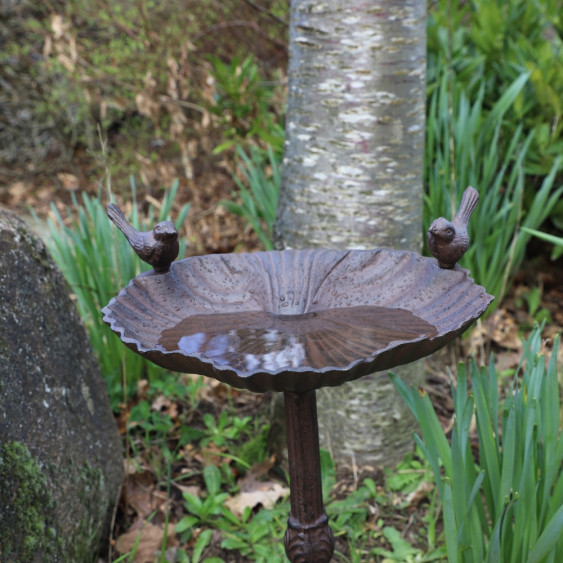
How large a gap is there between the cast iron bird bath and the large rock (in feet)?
1.14

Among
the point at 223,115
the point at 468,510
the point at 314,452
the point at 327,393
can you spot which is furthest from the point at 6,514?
the point at 223,115

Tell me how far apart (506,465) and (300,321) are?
0.52 m

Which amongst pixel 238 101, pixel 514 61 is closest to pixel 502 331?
pixel 514 61

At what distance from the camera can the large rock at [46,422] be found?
138cm

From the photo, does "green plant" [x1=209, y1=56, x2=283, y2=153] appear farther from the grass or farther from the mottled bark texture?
the grass

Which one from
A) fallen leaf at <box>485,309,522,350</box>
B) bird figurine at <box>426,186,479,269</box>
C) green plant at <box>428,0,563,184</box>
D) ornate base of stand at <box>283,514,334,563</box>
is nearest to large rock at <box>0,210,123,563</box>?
ornate base of stand at <box>283,514,334,563</box>

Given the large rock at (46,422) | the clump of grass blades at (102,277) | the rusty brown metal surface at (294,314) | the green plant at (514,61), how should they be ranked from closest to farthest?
1. the rusty brown metal surface at (294,314)
2. the large rock at (46,422)
3. the clump of grass blades at (102,277)
4. the green plant at (514,61)

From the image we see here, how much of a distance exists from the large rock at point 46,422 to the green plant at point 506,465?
2.74ft

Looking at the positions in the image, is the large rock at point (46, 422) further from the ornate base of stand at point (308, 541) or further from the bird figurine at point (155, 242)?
the ornate base of stand at point (308, 541)

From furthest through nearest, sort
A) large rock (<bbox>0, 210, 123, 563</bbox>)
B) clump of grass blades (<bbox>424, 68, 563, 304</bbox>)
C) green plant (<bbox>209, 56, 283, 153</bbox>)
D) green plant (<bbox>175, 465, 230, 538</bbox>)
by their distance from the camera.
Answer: green plant (<bbox>209, 56, 283, 153</bbox>) < clump of grass blades (<bbox>424, 68, 563, 304</bbox>) < green plant (<bbox>175, 465, 230, 538</bbox>) < large rock (<bbox>0, 210, 123, 563</bbox>)

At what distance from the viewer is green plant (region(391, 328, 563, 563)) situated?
127 centimetres

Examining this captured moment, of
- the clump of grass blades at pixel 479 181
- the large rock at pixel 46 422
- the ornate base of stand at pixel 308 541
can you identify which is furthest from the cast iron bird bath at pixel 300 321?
the clump of grass blades at pixel 479 181

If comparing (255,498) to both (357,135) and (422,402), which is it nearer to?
(422,402)

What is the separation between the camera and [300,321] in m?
1.33
